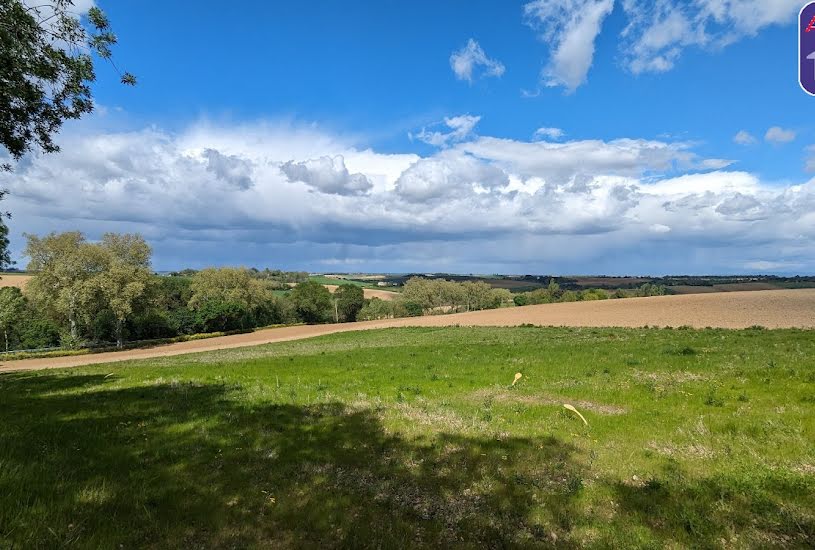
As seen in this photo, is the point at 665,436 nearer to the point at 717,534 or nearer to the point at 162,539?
the point at 717,534

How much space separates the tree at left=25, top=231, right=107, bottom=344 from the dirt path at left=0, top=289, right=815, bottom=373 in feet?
31.5

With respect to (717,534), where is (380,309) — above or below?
below

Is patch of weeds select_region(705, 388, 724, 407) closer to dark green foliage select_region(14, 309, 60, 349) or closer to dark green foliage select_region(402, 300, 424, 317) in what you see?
dark green foliage select_region(14, 309, 60, 349)

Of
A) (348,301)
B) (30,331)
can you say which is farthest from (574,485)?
(348,301)

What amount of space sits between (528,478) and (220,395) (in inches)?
491

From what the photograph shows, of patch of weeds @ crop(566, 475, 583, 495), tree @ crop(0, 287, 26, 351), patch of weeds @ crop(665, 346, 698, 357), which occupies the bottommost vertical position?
tree @ crop(0, 287, 26, 351)

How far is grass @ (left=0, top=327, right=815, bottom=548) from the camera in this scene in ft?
21.6

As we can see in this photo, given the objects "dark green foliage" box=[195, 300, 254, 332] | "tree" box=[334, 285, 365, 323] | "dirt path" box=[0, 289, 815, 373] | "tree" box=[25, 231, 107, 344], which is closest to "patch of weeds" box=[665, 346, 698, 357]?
"dirt path" box=[0, 289, 815, 373]

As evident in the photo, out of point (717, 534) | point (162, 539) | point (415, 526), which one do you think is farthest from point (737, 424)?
point (162, 539)

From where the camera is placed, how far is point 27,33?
44.5 feet

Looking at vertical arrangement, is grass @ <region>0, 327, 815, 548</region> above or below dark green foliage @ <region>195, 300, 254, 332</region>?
above

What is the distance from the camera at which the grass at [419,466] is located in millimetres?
6582

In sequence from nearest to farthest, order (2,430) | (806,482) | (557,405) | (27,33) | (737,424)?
(806,482) → (2,430) → (737,424) → (27,33) → (557,405)

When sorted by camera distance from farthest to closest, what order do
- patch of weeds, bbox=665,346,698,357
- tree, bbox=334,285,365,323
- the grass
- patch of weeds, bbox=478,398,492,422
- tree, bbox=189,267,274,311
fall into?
tree, bbox=334,285,365,323, tree, bbox=189,267,274,311, patch of weeds, bbox=665,346,698,357, patch of weeds, bbox=478,398,492,422, the grass
